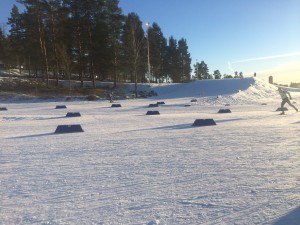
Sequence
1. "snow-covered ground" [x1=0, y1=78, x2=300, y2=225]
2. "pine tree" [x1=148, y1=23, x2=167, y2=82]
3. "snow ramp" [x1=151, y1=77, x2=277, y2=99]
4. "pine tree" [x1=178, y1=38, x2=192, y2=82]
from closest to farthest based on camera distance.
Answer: "snow-covered ground" [x1=0, y1=78, x2=300, y2=225] → "snow ramp" [x1=151, y1=77, x2=277, y2=99] → "pine tree" [x1=148, y1=23, x2=167, y2=82] → "pine tree" [x1=178, y1=38, x2=192, y2=82]

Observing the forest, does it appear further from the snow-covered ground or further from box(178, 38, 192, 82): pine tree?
the snow-covered ground

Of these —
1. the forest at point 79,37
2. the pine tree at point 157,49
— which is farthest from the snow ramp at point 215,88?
the pine tree at point 157,49

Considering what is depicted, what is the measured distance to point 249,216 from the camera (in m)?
3.84

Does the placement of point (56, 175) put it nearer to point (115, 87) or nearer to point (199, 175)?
point (199, 175)

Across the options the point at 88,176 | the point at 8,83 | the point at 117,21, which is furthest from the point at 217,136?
the point at 117,21

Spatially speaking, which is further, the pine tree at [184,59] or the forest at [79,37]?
the pine tree at [184,59]

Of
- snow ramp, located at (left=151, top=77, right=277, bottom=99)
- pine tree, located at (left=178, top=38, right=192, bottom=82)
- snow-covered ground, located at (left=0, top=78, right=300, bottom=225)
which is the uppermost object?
pine tree, located at (left=178, top=38, right=192, bottom=82)

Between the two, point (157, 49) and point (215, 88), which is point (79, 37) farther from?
point (157, 49)

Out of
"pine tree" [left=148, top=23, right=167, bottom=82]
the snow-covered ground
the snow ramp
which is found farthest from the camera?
"pine tree" [left=148, top=23, right=167, bottom=82]

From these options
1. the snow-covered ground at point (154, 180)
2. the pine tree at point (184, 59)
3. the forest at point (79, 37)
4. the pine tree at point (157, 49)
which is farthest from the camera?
the pine tree at point (184, 59)

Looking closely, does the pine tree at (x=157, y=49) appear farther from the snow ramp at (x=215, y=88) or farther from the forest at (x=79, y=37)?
the snow ramp at (x=215, y=88)

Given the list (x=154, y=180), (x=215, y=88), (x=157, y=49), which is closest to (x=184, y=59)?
(x=157, y=49)

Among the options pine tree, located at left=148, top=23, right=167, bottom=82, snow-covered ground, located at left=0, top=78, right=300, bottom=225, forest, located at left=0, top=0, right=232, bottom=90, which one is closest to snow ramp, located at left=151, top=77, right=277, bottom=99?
forest, located at left=0, top=0, right=232, bottom=90

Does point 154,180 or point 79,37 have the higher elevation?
point 79,37
